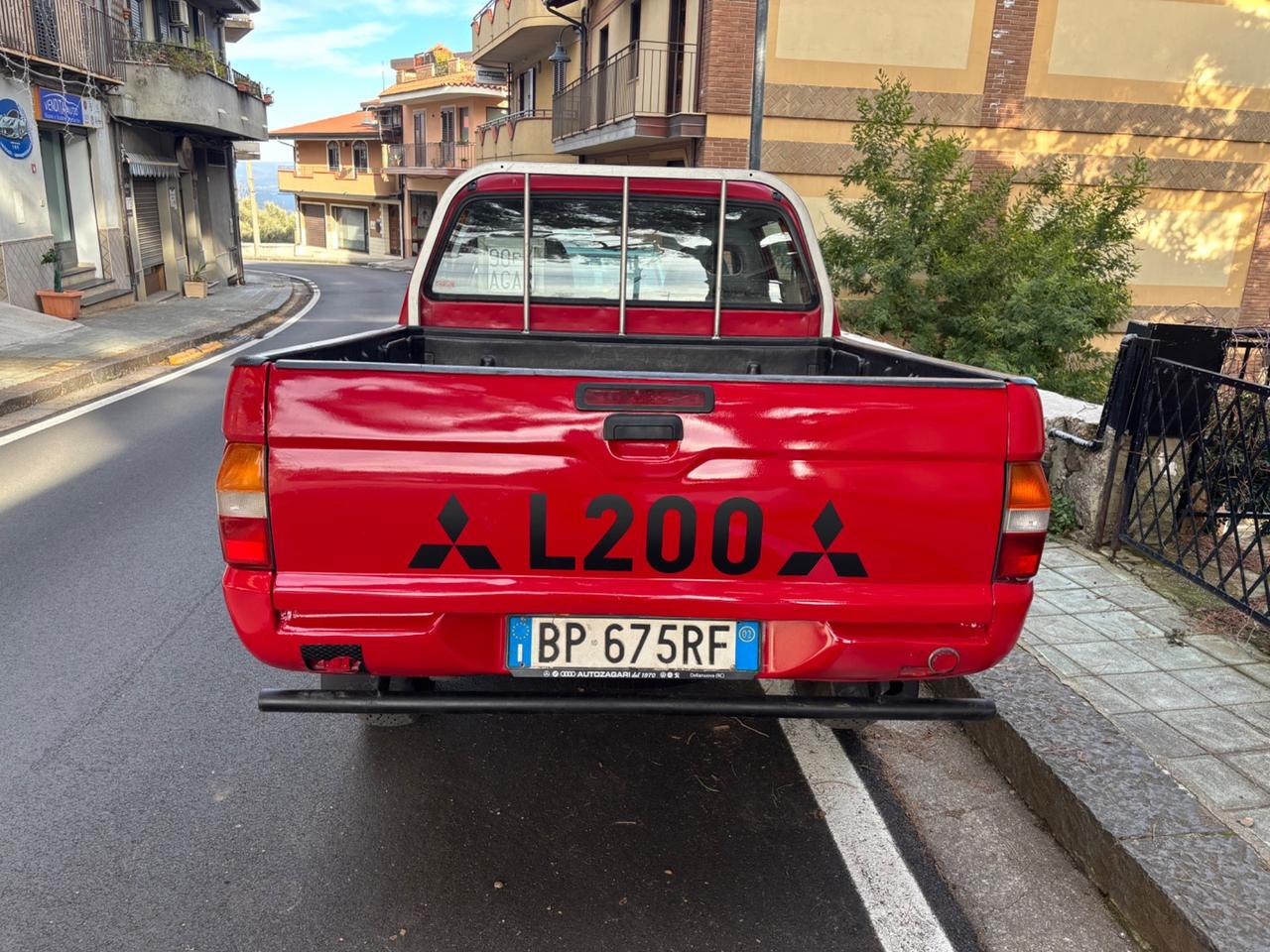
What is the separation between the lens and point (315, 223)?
63219 mm

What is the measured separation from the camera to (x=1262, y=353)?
245 inches

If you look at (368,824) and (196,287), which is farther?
(196,287)

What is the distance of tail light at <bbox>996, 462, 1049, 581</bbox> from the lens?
2656 mm

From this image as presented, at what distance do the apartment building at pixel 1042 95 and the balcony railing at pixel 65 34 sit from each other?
10.1 meters

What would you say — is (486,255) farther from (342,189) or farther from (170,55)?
(342,189)

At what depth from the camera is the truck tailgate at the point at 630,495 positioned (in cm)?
254

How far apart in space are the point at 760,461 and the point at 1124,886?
5.31 feet

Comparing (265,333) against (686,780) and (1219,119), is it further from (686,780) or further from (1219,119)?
(1219,119)

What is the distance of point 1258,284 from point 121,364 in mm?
19935

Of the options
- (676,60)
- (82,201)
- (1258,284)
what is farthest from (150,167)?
(1258,284)

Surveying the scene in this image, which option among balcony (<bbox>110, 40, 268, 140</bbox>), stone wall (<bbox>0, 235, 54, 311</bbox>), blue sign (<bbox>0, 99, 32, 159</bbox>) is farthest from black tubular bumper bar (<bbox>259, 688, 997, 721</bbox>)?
balcony (<bbox>110, 40, 268, 140</bbox>)

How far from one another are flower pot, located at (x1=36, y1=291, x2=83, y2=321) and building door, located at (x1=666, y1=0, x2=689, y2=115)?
11.4 m

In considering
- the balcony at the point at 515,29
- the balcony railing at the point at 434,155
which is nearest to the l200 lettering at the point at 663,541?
the balcony at the point at 515,29

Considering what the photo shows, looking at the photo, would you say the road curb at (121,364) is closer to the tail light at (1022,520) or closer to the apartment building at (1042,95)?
the apartment building at (1042,95)
